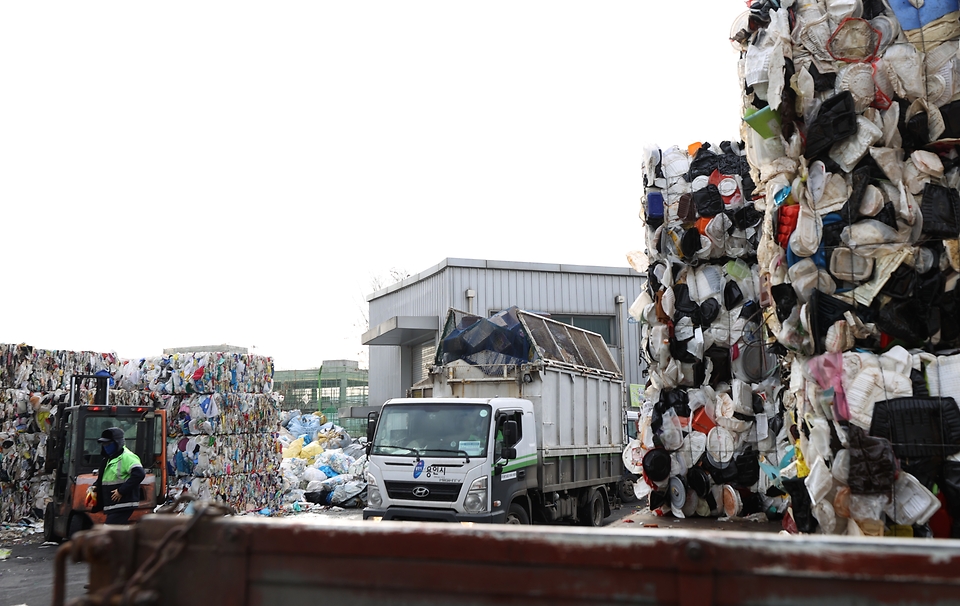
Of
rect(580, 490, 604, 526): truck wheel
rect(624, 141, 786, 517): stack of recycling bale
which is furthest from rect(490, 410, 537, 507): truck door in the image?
rect(580, 490, 604, 526): truck wheel

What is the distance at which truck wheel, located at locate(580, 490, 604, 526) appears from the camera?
13117 mm

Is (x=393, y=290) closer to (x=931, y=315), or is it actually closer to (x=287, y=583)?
(x=931, y=315)

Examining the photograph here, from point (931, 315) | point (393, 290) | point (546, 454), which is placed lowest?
point (546, 454)

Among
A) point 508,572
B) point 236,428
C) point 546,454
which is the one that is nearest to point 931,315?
point 508,572

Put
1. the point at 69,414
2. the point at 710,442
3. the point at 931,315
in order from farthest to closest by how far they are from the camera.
Result: 1. the point at 69,414
2. the point at 710,442
3. the point at 931,315

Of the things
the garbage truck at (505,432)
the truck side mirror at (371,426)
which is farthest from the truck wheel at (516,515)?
the truck side mirror at (371,426)

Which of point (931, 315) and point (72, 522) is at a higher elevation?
point (931, 315)

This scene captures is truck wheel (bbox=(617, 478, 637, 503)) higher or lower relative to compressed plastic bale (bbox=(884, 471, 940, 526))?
lower

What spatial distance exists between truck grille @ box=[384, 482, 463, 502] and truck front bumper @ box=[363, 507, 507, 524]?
0.14 meters

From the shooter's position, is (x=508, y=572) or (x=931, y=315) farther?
(x=931, y=315)

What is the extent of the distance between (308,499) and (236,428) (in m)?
2.92

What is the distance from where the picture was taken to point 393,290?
26.9 metres

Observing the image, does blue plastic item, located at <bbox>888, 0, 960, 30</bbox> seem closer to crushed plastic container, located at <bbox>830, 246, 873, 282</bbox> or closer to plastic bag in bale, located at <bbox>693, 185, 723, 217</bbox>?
crushed plastic container, located at <bbox>830, 246, 873, 282</bbox>

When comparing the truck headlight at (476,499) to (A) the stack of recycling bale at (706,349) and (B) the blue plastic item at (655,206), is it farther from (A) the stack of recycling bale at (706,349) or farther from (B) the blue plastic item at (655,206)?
(B) the blue plastic item at (655,206)
